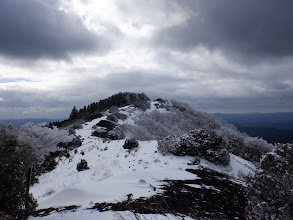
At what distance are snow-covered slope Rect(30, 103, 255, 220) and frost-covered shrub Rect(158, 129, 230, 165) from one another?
51cm

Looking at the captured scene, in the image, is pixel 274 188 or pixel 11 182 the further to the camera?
pixel 11 182

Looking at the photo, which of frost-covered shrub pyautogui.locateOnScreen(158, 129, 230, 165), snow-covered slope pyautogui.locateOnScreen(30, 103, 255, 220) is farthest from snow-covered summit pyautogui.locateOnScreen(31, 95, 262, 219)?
frost-covered shrub pyautogui.locateOnScreen(158, 129, 230, 165)

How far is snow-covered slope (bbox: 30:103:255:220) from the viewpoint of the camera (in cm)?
676

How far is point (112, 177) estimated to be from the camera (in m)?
10.2

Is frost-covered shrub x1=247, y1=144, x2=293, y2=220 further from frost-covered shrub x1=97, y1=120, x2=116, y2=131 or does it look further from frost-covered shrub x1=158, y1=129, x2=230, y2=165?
frost-covered shrub x1=97, y1=120, x2=116, y2=131

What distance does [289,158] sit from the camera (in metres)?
4.48

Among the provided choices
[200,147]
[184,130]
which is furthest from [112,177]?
[184,130]

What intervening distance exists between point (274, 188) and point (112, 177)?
8.32m

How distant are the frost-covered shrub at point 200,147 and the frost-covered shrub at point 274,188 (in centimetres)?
927

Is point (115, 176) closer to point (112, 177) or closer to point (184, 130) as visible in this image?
point (112, 177)

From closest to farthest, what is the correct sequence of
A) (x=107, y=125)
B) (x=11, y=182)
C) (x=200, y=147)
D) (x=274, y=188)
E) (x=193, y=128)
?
1. (x=274, y=188)
2. (x=11, y=182)
3. (x=200, y=147)
4. (x=107, y=125)
5. (x=193, y=128)

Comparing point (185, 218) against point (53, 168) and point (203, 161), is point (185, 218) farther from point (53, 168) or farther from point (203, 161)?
point (53, 168)

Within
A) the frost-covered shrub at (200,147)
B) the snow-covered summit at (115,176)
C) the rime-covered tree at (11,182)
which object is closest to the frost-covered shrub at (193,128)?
the snow-covered summit at (115,176)

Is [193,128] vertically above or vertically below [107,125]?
below
